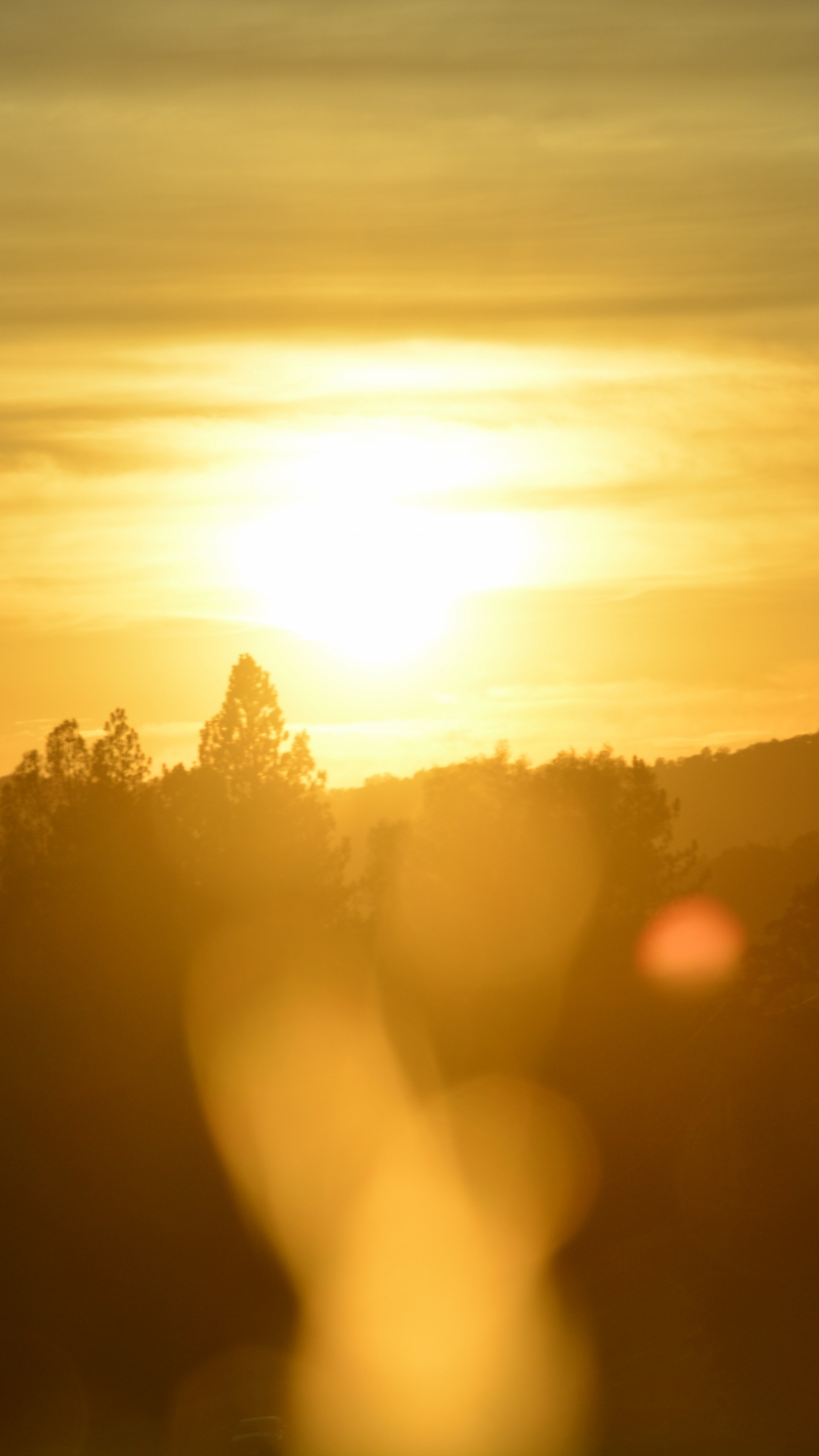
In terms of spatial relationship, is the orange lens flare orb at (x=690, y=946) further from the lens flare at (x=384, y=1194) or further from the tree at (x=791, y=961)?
the lens flare at (x=384, y=1194)

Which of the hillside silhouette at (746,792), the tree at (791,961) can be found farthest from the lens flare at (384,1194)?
the hillside silhouette at (746,792)

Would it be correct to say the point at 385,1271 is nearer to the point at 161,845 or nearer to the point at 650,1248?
the point at 650,1248

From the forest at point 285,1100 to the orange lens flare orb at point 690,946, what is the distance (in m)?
0.54

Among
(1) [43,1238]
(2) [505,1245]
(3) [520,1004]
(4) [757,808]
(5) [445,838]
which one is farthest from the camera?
(4) [757,808]

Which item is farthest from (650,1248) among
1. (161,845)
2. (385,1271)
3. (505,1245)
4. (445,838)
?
(445,838)

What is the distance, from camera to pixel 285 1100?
2695 centimetres

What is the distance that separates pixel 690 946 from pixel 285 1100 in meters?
18.3

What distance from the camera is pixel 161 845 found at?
3444 centimetres

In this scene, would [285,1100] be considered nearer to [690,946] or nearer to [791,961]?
[791,961]

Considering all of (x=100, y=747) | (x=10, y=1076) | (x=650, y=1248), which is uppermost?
(x=100, y=747)

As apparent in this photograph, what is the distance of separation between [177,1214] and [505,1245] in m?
5.39

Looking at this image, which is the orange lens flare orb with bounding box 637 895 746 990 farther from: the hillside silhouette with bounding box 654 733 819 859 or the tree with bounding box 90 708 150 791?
the hillside silhouette with bounding box 654 733 819 859

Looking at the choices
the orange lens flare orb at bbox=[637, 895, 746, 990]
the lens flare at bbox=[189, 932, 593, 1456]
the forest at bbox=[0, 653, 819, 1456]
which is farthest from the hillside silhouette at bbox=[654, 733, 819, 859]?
the lens flare at bbox=[189, 932, 593, 1456]

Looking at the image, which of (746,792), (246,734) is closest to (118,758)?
(246,734)
